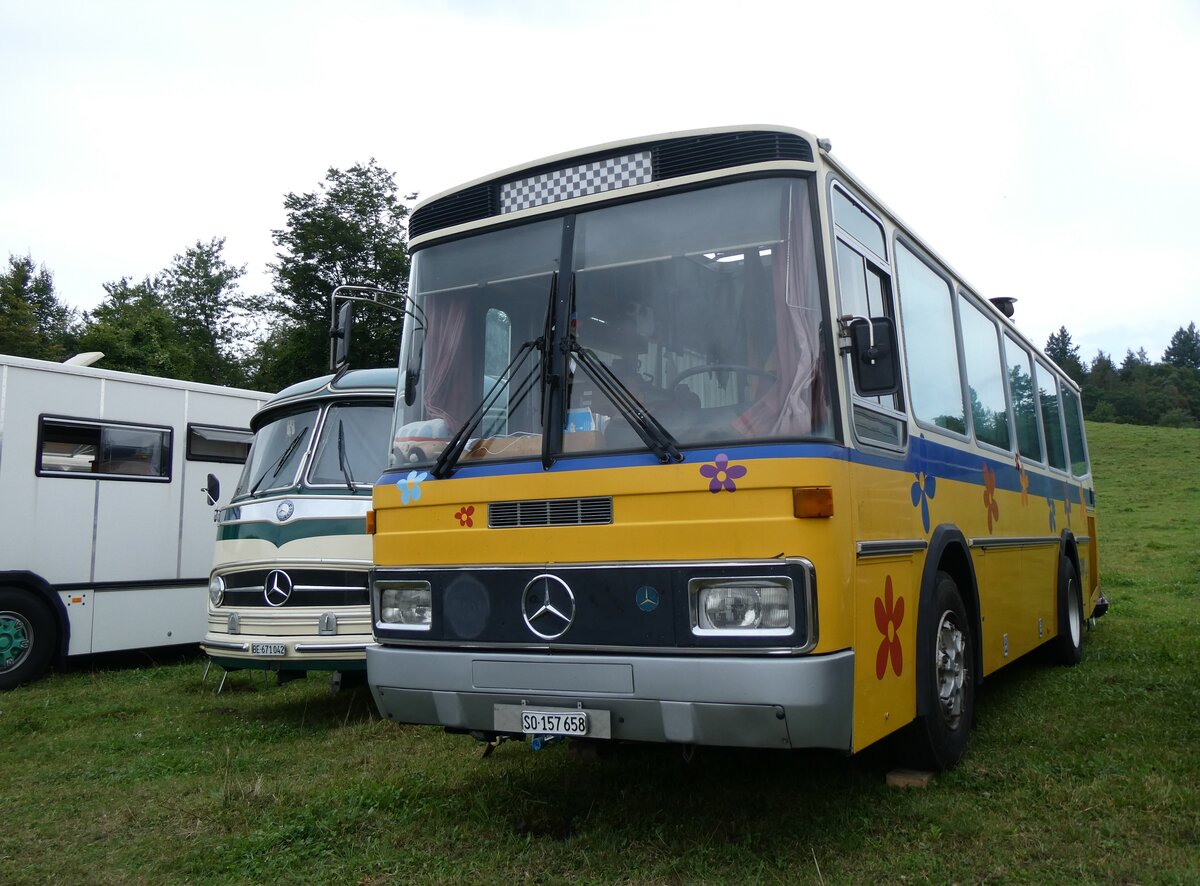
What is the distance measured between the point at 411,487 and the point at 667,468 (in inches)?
56.7

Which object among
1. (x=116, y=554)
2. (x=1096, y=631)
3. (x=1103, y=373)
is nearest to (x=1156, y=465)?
(x=1096, y=631)

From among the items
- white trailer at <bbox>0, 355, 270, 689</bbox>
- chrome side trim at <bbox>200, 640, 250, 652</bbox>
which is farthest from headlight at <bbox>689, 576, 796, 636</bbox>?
white trailer at <bbox>0, 355, 270, 689</bbox>

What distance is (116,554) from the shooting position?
11.5 metres

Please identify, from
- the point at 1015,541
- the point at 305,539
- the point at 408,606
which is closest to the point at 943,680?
the point at 1015,541

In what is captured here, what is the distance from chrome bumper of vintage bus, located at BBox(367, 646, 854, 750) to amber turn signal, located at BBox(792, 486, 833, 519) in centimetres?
56

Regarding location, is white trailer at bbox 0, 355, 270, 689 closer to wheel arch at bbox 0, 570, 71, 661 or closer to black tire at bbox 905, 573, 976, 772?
wheel arch at bbox 0, 570, 71, 661

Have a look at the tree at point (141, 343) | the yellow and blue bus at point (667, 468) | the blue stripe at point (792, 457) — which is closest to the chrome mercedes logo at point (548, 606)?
the yellow and blue bus at point (667, 468)

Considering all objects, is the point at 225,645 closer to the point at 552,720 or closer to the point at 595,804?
the point at 595,804

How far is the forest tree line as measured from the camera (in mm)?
37594

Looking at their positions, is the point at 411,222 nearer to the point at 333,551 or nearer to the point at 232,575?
the point at 333,551

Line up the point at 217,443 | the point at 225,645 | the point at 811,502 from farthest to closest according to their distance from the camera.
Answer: the point at 217,443, the point at 225,645, the point at 811,502

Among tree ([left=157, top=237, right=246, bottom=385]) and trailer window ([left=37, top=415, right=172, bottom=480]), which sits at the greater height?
tree ([left=157, top=237, right=246, bottom=385])

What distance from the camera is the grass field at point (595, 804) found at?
4.48 m

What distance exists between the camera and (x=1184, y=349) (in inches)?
5463
